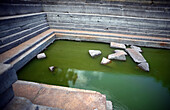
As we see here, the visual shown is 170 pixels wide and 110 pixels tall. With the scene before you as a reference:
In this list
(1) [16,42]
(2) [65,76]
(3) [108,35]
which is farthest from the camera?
(3) [108,35]

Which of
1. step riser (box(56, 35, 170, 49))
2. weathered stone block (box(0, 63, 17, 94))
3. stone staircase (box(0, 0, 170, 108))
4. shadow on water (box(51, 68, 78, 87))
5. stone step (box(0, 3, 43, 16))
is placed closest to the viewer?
weathered stone block (box(0, 63, 17, 94))

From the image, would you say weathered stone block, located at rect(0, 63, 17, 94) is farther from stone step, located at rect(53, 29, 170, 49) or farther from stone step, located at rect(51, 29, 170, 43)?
stone step, located at rect(51, 29, 170, 43)

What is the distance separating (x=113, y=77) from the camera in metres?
3.11

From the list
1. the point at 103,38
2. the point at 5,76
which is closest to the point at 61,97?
the point at 5,76

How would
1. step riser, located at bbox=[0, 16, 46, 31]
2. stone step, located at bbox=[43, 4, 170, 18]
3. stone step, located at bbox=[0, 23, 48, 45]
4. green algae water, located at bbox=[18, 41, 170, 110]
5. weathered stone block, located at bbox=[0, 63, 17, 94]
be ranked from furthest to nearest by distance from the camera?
1. stone step, located at bbox=[43, 4, 170, 18]
2. step riser, located at bbox=[0, 16, 46, 31]
3. stone step, located at bbox=[0, 23, 48, 45]
4. green algae water, located at bbox=[18, 41, 170, 110]
5. weathered stone block, located at bbox=[0, 63, 17, 94]

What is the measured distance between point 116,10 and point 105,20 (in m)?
1.03

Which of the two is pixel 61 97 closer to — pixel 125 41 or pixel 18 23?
pixel 18 23

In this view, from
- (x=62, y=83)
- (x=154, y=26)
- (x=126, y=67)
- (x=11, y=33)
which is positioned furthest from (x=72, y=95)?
(x=154, y=26)

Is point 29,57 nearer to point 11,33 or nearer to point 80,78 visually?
point 11,33

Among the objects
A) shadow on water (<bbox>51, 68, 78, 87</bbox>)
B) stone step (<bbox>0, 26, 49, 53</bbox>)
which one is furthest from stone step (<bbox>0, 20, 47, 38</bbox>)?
shadow on water (<bbox>51, 68, 78, 87</bbox>)

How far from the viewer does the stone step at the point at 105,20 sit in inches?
216

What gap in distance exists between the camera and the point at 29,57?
11.7 feet

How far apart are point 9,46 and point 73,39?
329 cm

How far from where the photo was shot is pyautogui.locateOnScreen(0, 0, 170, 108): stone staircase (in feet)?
15.4
